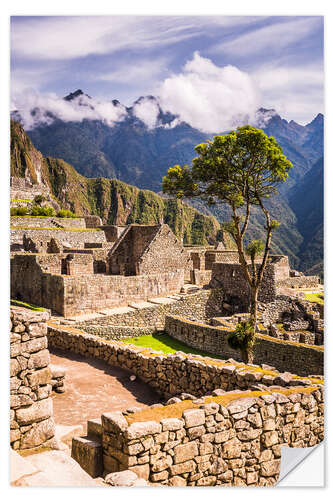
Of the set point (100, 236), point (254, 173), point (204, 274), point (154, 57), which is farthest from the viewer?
point (100, 236)

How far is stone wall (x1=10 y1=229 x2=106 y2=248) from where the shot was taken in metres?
21.9

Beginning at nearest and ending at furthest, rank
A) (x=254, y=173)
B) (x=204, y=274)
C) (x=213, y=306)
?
(x=254, y=173) < (x=213, y=306) < (x=204, y=274)

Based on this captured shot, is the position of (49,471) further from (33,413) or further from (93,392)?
(93,392)

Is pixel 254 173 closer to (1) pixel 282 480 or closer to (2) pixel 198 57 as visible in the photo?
(2) pixel 198 57

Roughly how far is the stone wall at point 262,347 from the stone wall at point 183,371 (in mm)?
4120

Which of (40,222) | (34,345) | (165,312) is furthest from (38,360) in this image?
(40,222)

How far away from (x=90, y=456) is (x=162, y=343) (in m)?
9.30

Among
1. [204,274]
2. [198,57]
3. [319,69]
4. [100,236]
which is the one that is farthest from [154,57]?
[100,236]

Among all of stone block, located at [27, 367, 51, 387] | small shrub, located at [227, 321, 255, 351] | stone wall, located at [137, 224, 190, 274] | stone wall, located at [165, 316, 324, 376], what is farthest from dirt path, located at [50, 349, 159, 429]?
stone wall, located at [137, 224, 190, 274]

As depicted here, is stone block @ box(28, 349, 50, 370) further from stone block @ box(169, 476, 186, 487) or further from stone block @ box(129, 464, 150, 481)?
stone block @ box(169, 476, 186, 487)

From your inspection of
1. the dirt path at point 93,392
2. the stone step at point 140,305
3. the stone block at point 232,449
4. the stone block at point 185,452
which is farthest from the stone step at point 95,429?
the stone step at point 140,305

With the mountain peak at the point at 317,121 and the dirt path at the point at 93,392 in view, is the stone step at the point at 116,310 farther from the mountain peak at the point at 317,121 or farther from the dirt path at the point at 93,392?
the mountain peak at the point at 317,121

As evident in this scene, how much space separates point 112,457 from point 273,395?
2279 millimetres

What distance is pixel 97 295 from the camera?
14.3 m
